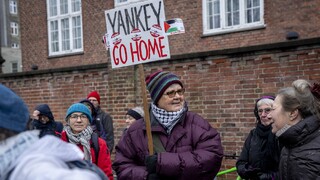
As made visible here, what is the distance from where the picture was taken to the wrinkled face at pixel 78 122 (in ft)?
14.4

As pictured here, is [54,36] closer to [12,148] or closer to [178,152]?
[178,152]

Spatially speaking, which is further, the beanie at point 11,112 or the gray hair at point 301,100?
the gray hair at point 301,100

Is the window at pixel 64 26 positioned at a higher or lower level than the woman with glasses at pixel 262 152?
higher

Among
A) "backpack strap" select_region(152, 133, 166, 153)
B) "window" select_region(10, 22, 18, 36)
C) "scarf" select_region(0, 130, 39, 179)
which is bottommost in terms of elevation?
"backpack strap" select_region(152, 133, 166, 153)

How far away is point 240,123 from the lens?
269 inches

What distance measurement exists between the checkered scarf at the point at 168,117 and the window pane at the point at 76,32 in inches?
449

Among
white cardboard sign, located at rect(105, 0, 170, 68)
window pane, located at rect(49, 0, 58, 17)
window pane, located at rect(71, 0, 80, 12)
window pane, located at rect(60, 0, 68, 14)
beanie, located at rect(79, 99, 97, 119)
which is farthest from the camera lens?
window pane, located at rect(49, 0, 58, 17)

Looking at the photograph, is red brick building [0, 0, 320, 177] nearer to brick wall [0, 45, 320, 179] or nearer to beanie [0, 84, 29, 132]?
brick wall [0, 45, 320, 179]

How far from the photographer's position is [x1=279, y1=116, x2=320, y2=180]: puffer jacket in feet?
9.12

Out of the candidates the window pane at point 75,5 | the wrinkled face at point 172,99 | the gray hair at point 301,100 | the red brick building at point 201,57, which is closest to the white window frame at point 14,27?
the red brick building at point 201,57

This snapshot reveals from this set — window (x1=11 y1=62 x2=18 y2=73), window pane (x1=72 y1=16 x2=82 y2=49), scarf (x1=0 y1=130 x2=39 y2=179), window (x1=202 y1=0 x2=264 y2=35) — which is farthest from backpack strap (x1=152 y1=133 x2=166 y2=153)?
window (x1=11 y1=62 x2=18 y2=73)

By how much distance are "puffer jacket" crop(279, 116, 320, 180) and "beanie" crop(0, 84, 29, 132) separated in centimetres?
202

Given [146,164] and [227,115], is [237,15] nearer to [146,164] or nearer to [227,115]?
[227,115]

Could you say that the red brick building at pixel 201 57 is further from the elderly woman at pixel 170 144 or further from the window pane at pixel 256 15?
the elderly woman at pixel 170 144
